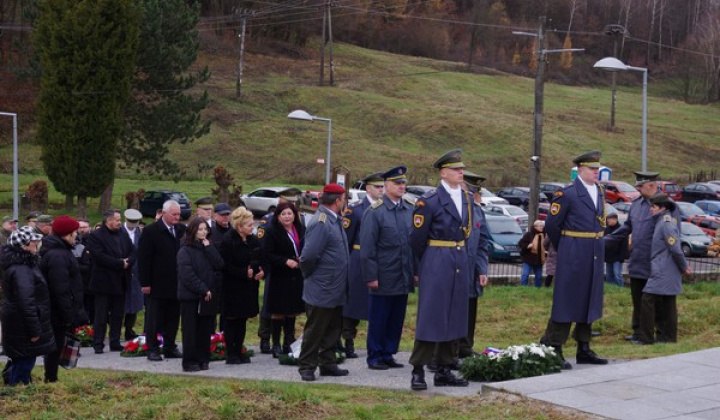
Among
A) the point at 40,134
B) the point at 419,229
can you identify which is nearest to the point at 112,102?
the point at 40,134

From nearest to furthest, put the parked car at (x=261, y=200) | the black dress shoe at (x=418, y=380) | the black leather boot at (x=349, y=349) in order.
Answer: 1. the black dress shoe at (x=418, y=380)
2. the black leather boot at (x=349, y=349)
3. the parked car at (x=261, y=200)

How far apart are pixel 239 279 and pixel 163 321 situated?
1.30 m

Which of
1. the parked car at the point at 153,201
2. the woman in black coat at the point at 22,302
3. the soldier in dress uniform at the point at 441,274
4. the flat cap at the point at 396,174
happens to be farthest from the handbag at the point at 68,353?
the parked car at the point at 153,201

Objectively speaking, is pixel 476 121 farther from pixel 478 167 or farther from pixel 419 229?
pixel 419 229

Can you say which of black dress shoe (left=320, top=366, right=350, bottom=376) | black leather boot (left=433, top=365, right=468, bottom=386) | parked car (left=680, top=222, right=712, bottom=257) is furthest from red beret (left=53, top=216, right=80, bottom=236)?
parked car (left=680, top=222, right=712, bottom=257)

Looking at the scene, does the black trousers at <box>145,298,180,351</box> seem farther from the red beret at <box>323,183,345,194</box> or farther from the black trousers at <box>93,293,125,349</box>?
the red beret at <box>323,183,345,194</box>

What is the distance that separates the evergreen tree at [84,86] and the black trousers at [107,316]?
27.8 m

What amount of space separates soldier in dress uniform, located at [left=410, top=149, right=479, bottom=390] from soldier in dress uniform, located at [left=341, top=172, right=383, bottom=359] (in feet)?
7.21

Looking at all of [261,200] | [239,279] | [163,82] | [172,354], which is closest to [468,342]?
[239,279]

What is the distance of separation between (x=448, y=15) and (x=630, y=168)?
58972 millimetres

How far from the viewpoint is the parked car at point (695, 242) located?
1308 inches

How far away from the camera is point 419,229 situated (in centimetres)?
989

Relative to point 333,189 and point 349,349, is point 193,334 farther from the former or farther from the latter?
point 333,189

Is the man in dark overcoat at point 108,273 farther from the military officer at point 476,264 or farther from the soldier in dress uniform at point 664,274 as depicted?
the soldier in dress uniform at point 664,274
